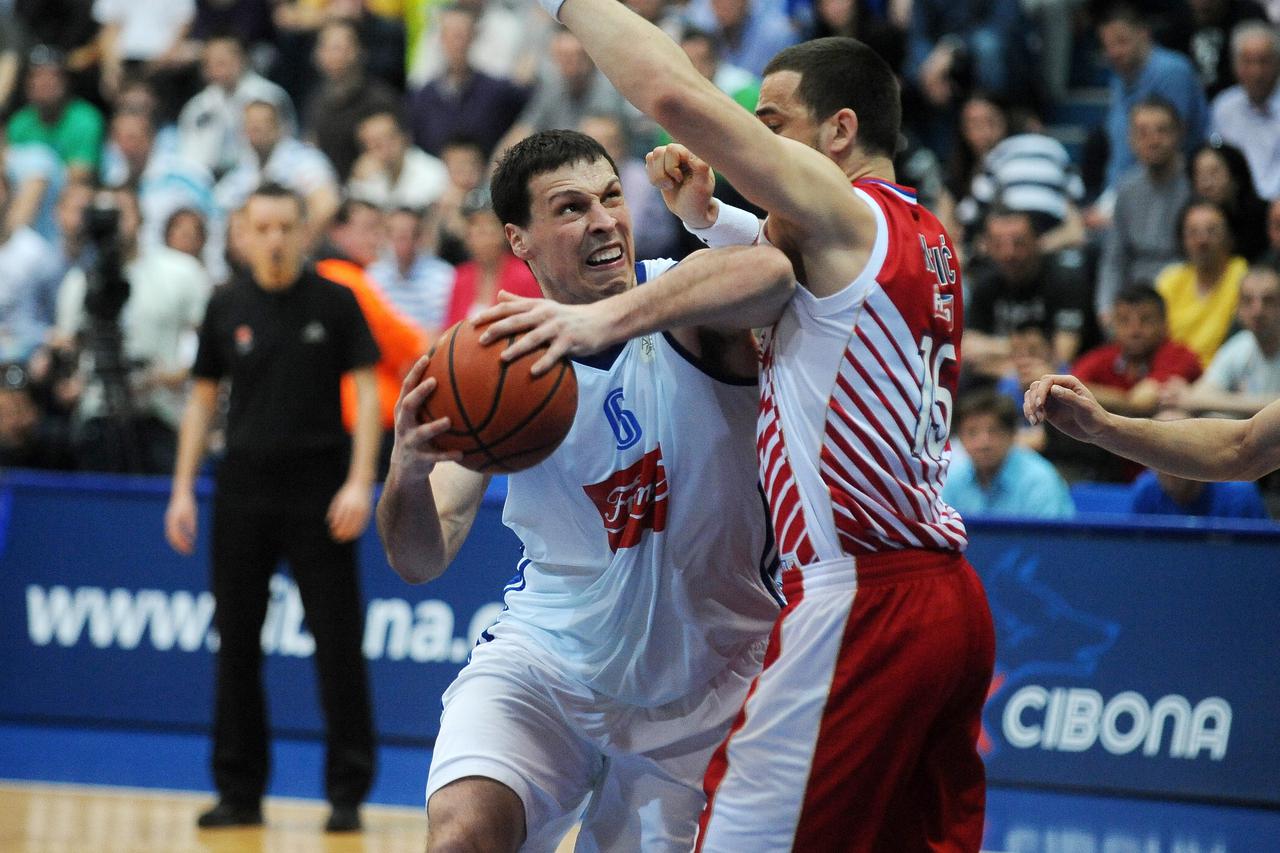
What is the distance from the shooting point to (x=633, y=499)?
4051mm

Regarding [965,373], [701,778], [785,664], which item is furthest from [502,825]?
[965,373]

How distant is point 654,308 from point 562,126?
8196 millimetres

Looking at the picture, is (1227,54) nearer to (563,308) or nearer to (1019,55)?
(1019,55)

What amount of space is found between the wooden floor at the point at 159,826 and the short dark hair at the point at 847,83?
150 inches

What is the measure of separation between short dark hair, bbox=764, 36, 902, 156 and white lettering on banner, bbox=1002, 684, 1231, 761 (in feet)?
14.0

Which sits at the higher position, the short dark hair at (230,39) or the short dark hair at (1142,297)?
the short dark hair at (230,39)

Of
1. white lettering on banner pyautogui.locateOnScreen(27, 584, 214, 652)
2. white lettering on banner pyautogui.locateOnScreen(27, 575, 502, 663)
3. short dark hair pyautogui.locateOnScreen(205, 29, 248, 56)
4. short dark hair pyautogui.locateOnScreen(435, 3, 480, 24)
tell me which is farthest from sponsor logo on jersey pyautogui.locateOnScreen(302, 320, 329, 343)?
short dark hair pyautogui.locateOnScreen(205, 29, 248, 56)

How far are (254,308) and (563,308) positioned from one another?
169 inches

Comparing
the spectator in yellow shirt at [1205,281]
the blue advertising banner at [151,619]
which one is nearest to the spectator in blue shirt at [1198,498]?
the spectator in yellow shirt at [1205,281]

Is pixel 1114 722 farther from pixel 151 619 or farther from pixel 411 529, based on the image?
pixel 151 619

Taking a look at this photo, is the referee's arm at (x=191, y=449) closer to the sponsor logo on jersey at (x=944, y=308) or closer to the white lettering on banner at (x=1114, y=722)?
the white lettering on banner at (x=1114, y=722)

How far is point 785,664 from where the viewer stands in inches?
136

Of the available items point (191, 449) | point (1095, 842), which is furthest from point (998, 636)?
point (191, 449)

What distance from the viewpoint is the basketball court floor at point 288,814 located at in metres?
6.61
